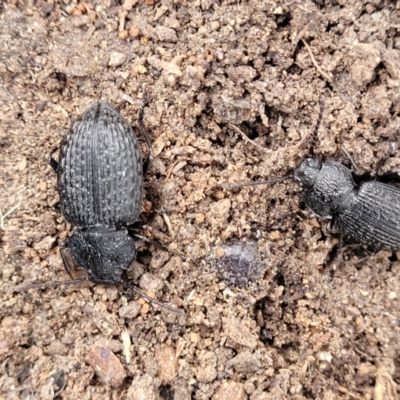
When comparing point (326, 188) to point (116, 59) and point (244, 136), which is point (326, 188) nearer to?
point (244, 136)

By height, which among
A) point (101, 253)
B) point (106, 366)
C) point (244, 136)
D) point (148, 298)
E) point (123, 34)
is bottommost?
point (106, 366)

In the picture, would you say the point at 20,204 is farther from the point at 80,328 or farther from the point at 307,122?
the point at 307,122

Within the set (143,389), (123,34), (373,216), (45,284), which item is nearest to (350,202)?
(373,216)

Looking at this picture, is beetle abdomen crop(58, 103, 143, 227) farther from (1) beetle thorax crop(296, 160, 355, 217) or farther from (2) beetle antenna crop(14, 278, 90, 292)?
(1) beetle thorax crop(296, 160, 355, 217)

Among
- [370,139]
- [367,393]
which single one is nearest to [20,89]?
[370,139]

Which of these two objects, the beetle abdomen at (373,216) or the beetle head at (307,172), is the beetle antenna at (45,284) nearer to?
the beetle head at (307,172)

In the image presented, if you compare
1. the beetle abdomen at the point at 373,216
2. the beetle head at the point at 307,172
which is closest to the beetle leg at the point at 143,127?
the beetle head at the point at 307,172
